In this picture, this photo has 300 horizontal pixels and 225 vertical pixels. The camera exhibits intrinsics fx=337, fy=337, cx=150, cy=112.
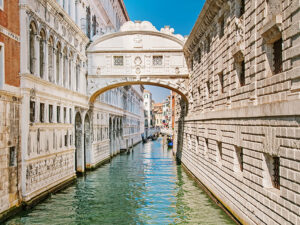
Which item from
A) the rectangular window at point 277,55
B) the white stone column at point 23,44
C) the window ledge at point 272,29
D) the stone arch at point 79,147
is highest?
the white stone column at point 23,44

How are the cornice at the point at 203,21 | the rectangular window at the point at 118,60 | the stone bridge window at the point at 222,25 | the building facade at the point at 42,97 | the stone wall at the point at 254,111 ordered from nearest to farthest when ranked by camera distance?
the stone wall at the point at 254,111
the building facade at the point at 42,97
the stone bridge window at the point at 222,25
the cornice at the point at 203,21
the rectangular window at the point at 118,60

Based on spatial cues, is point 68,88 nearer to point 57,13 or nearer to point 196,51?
point 57,13

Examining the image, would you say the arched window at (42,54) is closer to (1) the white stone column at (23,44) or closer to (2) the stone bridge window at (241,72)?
(1) the white stone column at (23,44)

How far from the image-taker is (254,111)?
7.56 meters

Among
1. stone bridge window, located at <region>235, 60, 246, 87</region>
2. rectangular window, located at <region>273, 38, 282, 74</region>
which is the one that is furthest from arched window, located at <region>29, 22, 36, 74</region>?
rectangular window, located at <region>273, 38, 282, 74</region>

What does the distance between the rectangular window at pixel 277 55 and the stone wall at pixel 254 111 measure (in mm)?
23

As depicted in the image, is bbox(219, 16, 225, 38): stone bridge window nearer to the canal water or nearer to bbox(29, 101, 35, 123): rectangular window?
the canal water

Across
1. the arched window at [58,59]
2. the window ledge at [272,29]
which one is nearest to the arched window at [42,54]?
the arched window at [58,59]

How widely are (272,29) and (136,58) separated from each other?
1261cm

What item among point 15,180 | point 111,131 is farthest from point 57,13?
point 111,131

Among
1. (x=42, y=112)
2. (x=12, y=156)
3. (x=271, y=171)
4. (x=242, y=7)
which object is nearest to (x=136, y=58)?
(x=42, y=112)

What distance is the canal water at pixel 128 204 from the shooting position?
9.71 m

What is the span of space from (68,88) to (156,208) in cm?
719

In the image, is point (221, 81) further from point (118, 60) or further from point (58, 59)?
point (118, 60)
